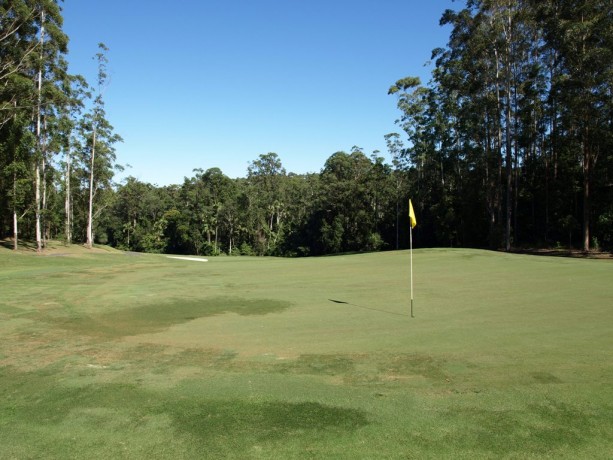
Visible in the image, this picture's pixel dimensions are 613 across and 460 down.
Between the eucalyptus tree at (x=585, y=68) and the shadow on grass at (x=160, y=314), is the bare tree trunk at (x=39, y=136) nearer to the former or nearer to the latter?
the shadow on grass at (x=160, y=314)

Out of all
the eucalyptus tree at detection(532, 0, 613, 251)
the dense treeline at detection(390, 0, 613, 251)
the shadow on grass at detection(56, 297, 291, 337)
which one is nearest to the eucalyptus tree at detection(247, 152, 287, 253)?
the dense treeline at detection(390, 0, 613, 251)

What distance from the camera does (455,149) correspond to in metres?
49.2

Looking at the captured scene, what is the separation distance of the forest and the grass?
2430 cm

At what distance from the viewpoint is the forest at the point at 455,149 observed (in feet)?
103

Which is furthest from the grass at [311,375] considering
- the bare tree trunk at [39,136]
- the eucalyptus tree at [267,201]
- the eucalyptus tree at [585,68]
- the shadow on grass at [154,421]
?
the eucalyptus tree at [267,201]

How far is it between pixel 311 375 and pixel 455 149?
47.1m

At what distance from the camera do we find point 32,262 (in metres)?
28.7

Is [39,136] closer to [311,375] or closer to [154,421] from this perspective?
[311,375]

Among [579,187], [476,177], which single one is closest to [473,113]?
[476,177]

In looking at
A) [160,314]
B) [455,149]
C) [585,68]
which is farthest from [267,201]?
[160,314]

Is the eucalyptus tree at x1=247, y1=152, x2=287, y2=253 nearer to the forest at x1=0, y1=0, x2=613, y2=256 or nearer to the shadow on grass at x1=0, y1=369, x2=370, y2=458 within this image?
the forest at x1=0, y1=0, x2=613, y2=256

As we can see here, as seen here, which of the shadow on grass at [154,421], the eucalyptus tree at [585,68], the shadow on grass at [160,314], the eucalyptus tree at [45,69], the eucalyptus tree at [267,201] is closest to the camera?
the shadow on grass at [154,421]

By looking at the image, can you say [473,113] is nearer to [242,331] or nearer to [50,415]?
[242,331]

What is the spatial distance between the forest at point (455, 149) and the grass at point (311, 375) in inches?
957
